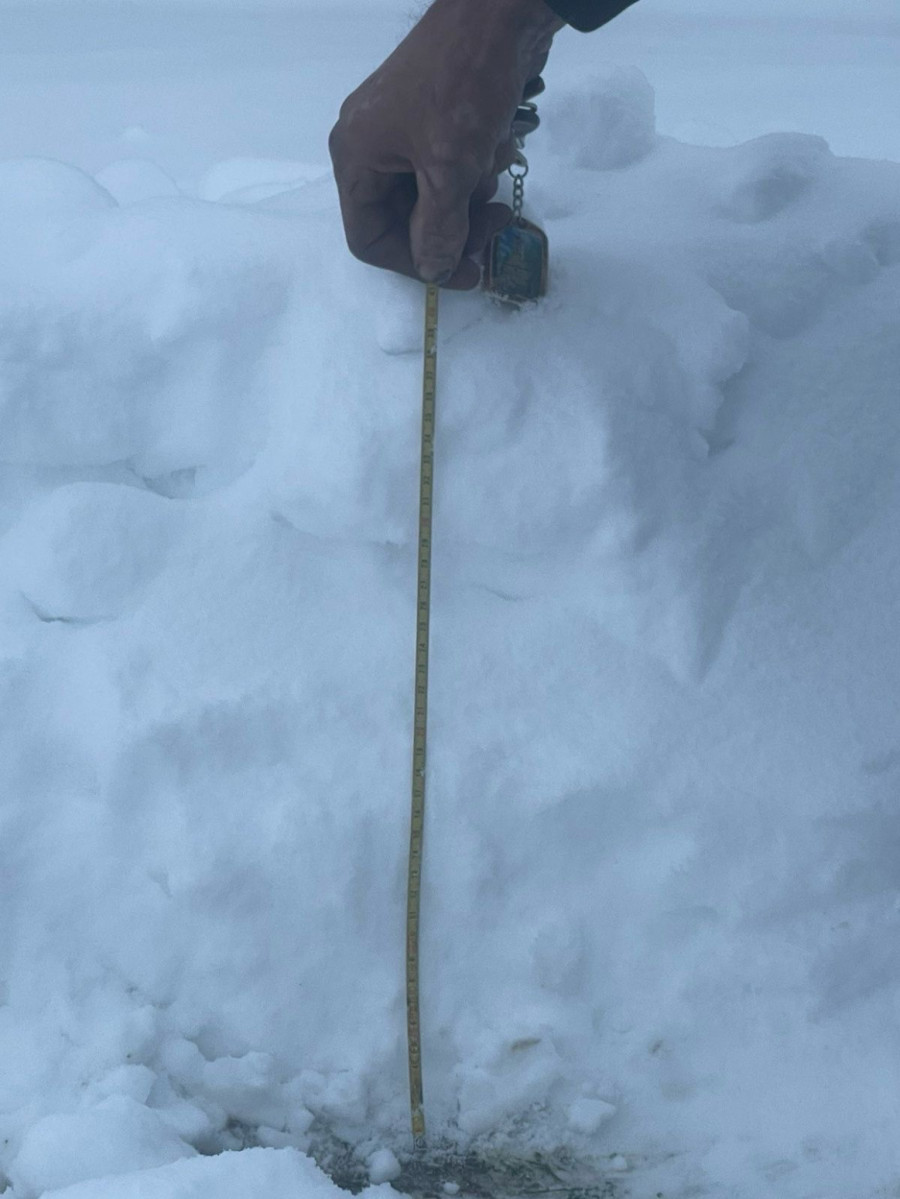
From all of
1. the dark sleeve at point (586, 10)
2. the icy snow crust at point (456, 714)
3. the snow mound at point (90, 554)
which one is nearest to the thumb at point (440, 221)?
the icy snow crust at point (456, 714)

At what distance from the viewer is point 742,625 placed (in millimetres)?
1853

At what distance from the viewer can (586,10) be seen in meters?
1.50

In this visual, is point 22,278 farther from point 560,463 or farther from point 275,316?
point 560,463

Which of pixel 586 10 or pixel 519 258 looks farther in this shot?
pixel 519 258

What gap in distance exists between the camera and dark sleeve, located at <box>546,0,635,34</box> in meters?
1.50

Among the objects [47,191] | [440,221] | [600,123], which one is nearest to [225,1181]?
[440,221]

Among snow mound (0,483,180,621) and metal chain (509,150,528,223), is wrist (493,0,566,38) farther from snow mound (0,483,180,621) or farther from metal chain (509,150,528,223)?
snow mound (0,483,180,621)

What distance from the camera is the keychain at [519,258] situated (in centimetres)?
183

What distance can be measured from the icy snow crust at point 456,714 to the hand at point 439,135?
0.13 m

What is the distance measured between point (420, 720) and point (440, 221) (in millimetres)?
770

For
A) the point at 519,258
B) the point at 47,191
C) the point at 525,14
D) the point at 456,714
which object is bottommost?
the point at 456,714

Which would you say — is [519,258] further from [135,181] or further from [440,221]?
[135,181]

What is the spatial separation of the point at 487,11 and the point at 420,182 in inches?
9.7

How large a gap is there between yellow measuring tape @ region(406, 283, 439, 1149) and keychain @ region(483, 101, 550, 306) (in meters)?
0.11
